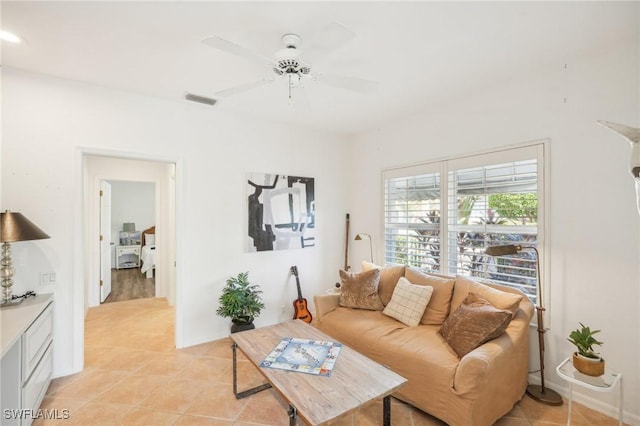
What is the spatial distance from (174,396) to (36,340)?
110 cm

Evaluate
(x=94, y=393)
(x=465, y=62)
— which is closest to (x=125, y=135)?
(x=94, y=393)

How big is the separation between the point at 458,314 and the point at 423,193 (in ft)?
5.43

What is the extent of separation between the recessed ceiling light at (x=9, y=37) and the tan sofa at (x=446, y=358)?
3.40 m

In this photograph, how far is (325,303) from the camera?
319 cm

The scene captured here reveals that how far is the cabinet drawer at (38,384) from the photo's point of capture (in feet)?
6.40

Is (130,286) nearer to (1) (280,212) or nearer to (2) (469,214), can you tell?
(1) (280,212)

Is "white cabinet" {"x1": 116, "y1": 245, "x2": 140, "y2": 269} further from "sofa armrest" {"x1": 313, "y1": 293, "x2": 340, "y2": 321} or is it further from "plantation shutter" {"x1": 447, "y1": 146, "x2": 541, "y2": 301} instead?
"plantation shutter" {"x1": 447, "y1": 146, "x2": 541, "y2": 301}

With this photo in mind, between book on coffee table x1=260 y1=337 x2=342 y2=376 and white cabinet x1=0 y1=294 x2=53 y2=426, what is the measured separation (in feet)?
4.84

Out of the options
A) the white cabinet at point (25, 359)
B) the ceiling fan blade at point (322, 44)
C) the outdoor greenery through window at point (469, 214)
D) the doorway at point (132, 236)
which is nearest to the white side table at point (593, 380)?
the outdoor greenery through window at point (469, 214)

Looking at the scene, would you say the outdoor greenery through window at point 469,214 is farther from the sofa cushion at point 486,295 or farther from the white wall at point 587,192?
the sofa cushion at point 486,295

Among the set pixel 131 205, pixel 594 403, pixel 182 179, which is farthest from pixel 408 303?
pixel 131 205

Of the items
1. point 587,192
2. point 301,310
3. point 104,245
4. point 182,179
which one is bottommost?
point 301,310

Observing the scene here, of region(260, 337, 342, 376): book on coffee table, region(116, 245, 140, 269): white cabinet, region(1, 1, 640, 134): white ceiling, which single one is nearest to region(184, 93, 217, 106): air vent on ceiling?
region(1, 1, 640, 134): white ceiling

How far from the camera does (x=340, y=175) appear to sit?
4668mm
